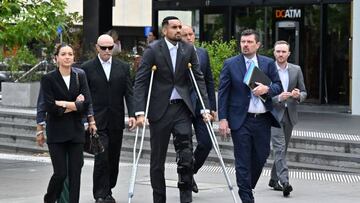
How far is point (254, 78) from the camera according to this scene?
31.1 feet

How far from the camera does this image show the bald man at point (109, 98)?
10.6 metres

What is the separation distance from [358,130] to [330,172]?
3.02m

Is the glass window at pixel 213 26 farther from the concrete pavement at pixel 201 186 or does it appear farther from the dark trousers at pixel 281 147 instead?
the dark trousers at pixel 281 147

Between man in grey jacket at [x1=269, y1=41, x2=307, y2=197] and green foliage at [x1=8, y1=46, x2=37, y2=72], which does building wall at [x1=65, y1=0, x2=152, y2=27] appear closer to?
green foliage at [x1=8, y1=46, x2=37, y2=72]

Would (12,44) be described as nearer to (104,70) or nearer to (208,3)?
(104,70)

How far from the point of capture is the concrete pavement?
1090cm

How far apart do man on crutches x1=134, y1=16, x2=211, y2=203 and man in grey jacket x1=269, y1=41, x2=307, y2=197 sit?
2030 millimetres

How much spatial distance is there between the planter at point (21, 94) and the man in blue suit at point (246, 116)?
12228 millimetres

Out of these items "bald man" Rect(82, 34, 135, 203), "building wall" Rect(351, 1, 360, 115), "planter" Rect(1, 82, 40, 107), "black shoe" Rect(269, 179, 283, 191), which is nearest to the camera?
"bald man" Rect(82, 34, 135, 203)

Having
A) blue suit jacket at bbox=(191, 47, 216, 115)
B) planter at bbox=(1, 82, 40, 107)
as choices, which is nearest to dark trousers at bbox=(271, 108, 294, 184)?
blue suit jacket at bbox=(191, 47, 216, 115)

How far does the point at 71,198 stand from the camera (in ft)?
30.2

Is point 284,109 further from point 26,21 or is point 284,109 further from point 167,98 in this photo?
point 26,21

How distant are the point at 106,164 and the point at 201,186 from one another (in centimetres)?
176

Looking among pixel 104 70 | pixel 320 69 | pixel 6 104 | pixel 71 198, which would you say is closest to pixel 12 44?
pixel 104 70
